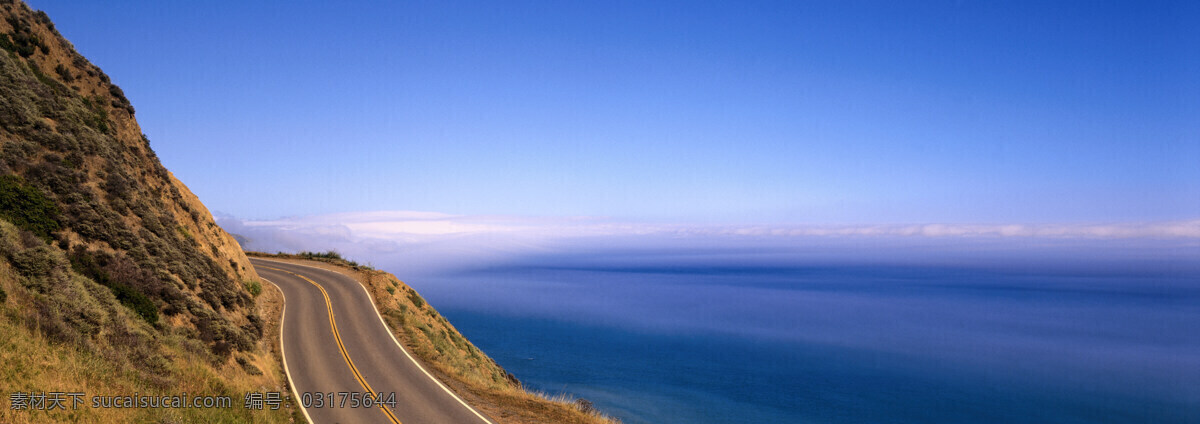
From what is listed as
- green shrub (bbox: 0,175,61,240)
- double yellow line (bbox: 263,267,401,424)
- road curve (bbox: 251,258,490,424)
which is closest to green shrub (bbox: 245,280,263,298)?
road curve (bbox: 251,258,490,424)

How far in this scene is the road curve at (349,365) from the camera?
663 inches

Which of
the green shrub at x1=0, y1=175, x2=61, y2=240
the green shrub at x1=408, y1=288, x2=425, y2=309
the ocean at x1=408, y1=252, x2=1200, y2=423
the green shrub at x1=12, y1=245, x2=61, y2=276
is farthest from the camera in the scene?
the ocean at x1=408, y1=252, x2=1200, y2=423

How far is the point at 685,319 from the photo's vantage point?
342 feet

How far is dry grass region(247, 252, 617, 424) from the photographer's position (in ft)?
58.2

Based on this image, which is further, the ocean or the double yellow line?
the ocean

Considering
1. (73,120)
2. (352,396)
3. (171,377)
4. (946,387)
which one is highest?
(73,120)

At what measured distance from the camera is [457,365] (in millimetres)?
23938

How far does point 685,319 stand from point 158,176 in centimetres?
8966

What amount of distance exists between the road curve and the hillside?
1.22m

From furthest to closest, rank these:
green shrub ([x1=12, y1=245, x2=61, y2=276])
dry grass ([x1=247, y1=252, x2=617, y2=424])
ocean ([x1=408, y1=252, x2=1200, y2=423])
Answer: ocean ([x1=408, y1=252, x2=1200, y2=423]) < dry grass ([x1=247, y1=252, x2=617, y2=424]) < green shrub ([x1=12, y1=245, x2=61, y2=276])

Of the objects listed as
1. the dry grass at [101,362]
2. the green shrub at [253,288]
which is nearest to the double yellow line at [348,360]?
the dry grass at [101,362]

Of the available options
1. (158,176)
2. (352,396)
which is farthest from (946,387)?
(158,176)

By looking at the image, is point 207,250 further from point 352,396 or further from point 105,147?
point 352,396

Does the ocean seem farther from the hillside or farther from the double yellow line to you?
the hillside
